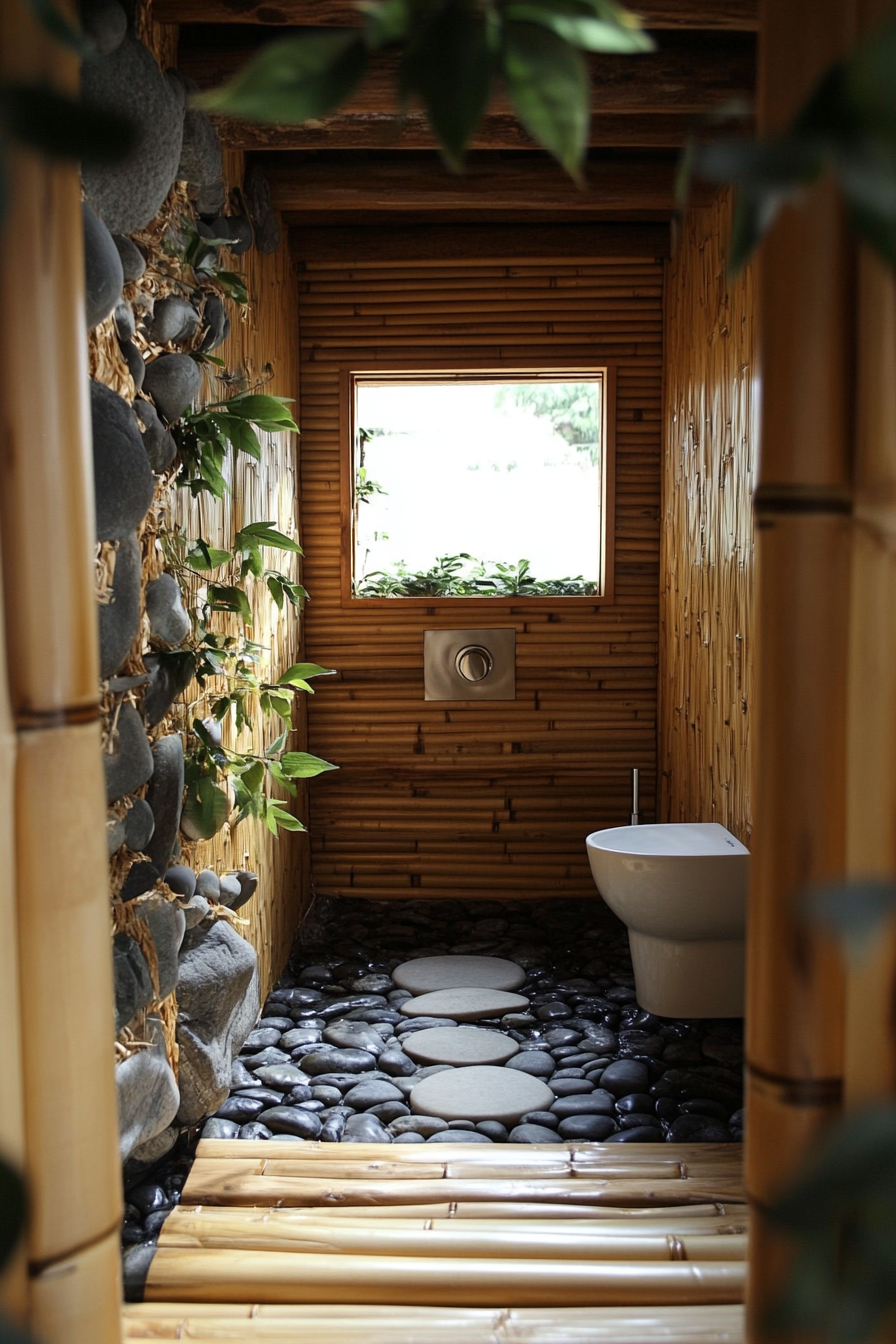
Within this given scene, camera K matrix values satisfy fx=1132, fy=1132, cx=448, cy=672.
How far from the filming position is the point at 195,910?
2.45 m

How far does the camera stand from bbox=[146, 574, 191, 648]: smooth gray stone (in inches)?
86.3

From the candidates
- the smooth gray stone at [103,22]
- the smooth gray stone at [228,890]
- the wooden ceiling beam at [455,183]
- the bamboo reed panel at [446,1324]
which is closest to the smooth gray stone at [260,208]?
the wooden ceiling beam at [455,183]

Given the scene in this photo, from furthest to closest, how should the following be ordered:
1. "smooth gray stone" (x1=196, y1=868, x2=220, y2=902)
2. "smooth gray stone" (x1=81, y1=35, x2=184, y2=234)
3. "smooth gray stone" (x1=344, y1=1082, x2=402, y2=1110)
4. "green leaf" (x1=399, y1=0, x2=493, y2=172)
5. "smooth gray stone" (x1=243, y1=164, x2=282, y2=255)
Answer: "smooth gray stone" (x1=243, y1=164, x2=282, y2=255)
"smooth gray stone" (x1=344, y1=1082, x2=402, y2=1110)
"smooth gray stone" (x1=196, y1=868, x2=220, y2=902)
"smooth gray stone" (x1=81, y1=35, x2=184, y2=234)
"green leaf" (x1=399, y1=0, x2=493, y2=172)

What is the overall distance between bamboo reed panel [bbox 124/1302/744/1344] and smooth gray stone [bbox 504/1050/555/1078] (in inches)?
46.6

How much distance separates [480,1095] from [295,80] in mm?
2640

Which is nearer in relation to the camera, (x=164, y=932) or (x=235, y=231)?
(x=164, y=932)

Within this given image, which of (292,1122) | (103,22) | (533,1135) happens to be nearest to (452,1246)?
(533,1135)

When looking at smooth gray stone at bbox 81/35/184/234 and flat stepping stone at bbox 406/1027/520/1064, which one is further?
flat stepping stone at bbox 406/1027/520/1064

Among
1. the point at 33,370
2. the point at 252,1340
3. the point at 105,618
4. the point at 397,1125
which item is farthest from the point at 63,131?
the point at 397,1125

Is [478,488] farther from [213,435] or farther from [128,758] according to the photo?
[128,758]

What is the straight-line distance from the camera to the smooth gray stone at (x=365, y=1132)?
2592 millimetres

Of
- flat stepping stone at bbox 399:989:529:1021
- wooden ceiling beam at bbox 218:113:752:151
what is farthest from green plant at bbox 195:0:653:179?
flat stepping stone at bbox 399:989:529:1021

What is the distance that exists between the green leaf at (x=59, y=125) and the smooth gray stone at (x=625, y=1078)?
2755 mm

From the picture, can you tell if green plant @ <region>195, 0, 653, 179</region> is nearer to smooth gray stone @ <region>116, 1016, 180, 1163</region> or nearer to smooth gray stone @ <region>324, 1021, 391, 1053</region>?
smooth gray stone @ <region>116, 1016, 180, 1163</region>
